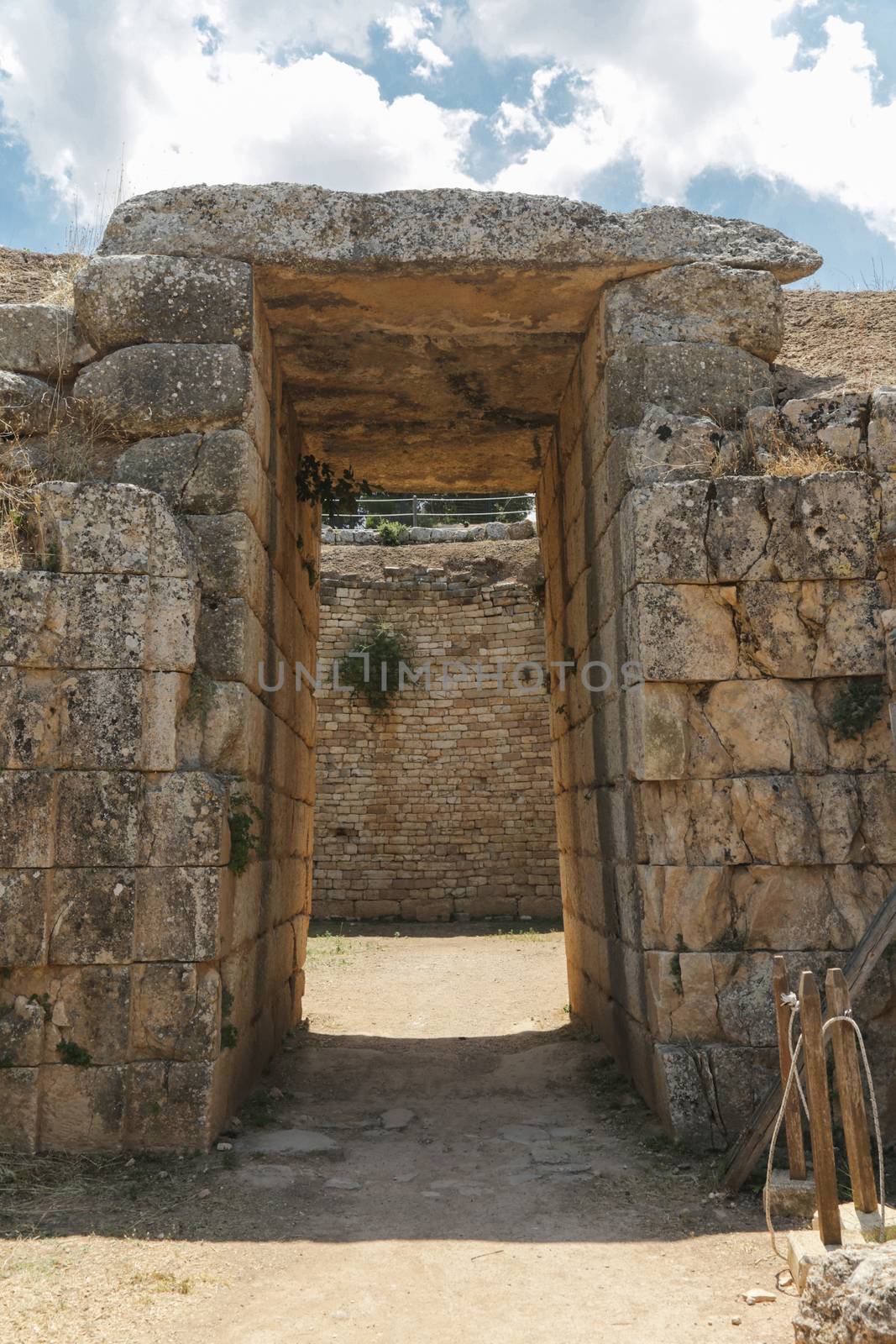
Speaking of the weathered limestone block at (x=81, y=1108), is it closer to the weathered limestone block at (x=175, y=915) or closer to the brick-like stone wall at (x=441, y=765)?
the weathered limestone block at (x=175, y=915)

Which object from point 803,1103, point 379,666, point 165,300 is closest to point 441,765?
point 379,666

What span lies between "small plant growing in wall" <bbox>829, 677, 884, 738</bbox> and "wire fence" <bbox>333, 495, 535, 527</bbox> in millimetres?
11951

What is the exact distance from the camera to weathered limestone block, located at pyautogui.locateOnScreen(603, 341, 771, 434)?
5.12 metres

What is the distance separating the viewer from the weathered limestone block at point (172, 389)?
4.99 m

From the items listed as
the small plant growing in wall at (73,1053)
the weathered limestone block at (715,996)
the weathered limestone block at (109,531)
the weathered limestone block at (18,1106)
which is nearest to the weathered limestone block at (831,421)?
the weathered limestone block at (715,996)

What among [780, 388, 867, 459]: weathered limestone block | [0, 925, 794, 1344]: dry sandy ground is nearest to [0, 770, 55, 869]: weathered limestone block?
[0, 925, 794, 1344]: dry sandy ground

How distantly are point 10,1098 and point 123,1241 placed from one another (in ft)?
3.17

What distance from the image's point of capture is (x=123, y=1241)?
3604mm

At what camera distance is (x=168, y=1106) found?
4.34 metres

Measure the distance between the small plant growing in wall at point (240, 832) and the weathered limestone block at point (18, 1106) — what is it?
3.89 ft

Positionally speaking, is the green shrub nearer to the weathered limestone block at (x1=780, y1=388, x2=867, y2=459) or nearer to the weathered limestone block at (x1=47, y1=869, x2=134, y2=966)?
the weathered limestone block at (x1=780, y1=388, x2=867, y2=459)

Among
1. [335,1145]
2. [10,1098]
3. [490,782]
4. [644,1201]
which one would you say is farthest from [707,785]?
[490,782]

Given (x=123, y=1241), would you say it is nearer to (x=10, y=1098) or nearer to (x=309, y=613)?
(x=10, y=1098)

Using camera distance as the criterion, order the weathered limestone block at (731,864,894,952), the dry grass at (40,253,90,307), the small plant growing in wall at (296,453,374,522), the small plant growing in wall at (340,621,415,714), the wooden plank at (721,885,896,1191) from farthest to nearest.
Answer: the small plant growing in wall at (340,621,415,714) → the small plant growing in wall at (296,453,374,522) → the dry grass at (40,253,90,307) → the weathered limestone block at (731,864,894,952) → the wooden plank at (721,885,896,1191)
